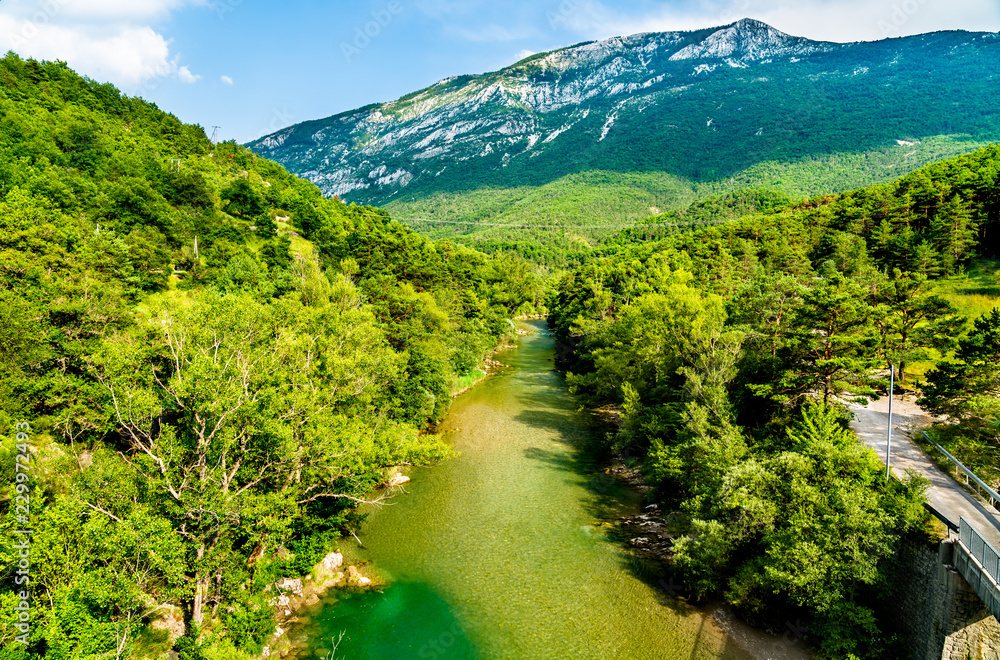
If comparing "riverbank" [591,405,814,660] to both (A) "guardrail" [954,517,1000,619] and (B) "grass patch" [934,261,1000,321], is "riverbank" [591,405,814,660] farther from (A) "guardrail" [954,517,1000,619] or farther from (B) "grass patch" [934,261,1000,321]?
→ (B) "grass patch" [934,261,1000,321]

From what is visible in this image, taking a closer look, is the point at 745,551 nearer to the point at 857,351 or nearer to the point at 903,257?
the point at 857,351

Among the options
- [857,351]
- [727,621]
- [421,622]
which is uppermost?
[857,351]

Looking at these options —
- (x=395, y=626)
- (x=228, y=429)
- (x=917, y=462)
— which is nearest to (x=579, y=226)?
(x=917, y=462)

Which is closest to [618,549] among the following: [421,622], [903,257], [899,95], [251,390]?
[421,622]

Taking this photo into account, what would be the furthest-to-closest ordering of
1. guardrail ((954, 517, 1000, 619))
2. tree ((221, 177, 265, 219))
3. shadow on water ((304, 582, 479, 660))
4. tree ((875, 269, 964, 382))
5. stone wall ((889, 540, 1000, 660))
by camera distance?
1. tree ((221, 177, 265, 219))
2. tree ((875, 269, 964, 382))
3. shadow on water ((304, 582, 479, 660))
4. stone wall ((889, 540, 1000, 660))
5. guardrail ((954, 517, 1000, 619))

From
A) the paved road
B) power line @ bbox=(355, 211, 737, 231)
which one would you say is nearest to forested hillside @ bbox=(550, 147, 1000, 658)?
the paved road

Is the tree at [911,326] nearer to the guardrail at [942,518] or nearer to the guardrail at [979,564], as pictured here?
the guardrail at [942,518]

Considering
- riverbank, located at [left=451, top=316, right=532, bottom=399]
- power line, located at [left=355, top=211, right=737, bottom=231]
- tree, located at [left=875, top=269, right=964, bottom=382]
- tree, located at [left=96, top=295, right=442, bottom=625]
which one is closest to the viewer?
tree, located at [left=96, top=295, right=442, bottom=625]
